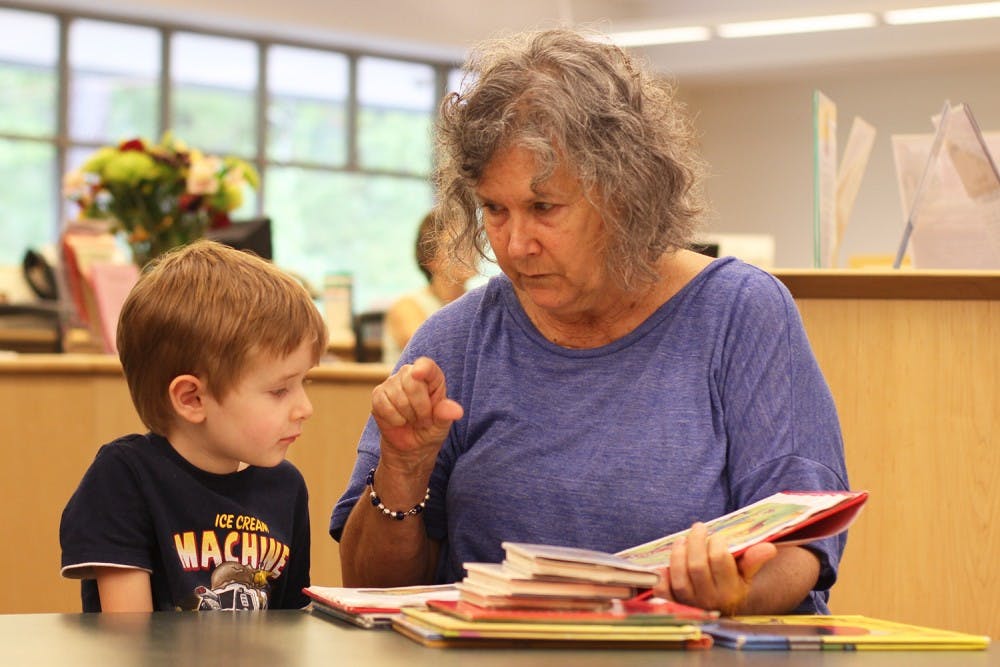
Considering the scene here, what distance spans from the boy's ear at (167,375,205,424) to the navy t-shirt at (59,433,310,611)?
0.05 metres

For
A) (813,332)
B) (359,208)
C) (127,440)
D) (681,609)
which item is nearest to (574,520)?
(681,609)

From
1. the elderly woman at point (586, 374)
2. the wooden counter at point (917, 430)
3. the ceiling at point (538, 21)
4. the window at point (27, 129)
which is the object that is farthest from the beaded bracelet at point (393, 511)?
the window at point (27, 129)

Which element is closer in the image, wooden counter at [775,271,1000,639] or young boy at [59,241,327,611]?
young boy at [59,241,327,611]

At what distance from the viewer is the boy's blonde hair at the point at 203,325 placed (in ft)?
5.08

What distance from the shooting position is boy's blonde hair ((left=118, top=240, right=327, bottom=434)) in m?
1.55

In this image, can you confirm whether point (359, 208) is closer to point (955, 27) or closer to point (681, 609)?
point (955, 27)

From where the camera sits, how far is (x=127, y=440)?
1.57 meters

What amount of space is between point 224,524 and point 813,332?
154 cm

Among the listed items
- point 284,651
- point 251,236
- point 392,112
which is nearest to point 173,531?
point 284,651

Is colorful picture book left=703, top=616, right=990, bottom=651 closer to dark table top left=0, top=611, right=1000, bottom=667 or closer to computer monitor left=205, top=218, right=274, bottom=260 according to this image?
dark table top left=0, top=611, right=1000, bottom=667

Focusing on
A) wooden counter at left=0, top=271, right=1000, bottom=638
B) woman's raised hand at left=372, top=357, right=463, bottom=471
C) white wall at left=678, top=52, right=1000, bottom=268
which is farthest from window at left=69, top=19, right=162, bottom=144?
woman's raised hand at left=372, top=357, right=463, bottom=471

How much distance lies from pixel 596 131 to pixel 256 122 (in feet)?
30.5

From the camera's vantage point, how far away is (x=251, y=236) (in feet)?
13.3

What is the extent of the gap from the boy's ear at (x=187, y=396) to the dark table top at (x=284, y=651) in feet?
1.14
